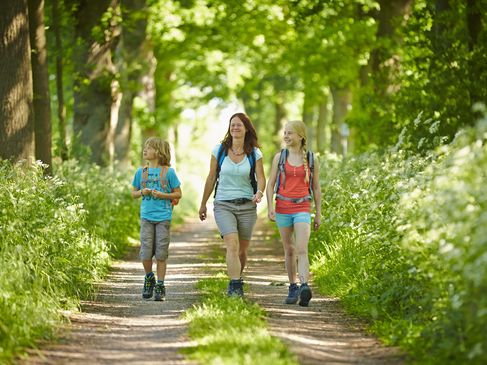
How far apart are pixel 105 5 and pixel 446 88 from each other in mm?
8910

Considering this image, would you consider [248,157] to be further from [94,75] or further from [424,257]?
[94,75]

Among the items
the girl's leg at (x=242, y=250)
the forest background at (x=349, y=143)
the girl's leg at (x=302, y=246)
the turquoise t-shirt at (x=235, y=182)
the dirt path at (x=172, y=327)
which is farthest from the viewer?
the girl's leg at (x=242, y=250)

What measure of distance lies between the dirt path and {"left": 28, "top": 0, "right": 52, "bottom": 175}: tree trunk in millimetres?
2721

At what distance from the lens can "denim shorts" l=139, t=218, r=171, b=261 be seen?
10.9 meters

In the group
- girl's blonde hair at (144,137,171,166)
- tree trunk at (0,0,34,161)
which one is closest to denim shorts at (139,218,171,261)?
girl's blonde hair at (144,137,171,166)

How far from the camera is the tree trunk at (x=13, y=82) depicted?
Answer: 12586mm

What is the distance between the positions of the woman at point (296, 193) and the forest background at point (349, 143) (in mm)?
712

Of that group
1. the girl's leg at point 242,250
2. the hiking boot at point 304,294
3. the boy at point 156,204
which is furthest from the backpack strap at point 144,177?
the hiking boot at point 304,294

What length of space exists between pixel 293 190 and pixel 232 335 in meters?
3.00

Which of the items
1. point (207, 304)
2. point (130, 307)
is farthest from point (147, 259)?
point (207, 304)

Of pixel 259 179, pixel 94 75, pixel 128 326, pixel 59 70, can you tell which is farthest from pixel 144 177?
pixel 94 75

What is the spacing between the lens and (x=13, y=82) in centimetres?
1265

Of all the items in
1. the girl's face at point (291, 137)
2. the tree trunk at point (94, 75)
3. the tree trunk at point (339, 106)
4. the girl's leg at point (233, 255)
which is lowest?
the girl's leg at point (233, 255)

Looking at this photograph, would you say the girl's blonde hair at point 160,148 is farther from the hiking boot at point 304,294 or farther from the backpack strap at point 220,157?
the hiking boot at point 304,294
